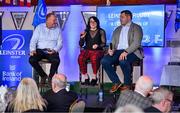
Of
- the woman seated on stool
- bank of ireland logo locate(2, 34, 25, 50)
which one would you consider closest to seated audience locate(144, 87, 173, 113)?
the woman seated on stool

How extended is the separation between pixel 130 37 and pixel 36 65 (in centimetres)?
157

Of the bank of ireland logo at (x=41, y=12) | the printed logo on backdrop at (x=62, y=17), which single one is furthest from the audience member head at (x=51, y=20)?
the printed logo on backdrop at (x=62, y=17)

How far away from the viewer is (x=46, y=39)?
7043 mm

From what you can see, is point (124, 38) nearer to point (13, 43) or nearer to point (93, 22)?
point (93, 22)

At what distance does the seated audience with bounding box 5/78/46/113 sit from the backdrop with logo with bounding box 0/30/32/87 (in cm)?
447

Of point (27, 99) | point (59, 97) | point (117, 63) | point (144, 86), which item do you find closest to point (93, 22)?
point (117, 63)

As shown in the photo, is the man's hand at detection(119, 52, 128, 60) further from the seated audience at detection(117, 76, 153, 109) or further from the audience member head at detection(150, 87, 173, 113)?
the audience member head at detection(150, 87, 173, 113)

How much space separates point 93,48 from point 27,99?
9.47 feet

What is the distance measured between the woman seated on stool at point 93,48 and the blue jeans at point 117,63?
9.9 inches

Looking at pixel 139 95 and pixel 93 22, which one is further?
pixel 93 22

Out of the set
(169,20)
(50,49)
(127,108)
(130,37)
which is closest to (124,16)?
(130,37)

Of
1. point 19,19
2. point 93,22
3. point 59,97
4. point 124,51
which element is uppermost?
point 19,19

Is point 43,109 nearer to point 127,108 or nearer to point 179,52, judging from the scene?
point 127,108

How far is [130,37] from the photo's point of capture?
265 inches
